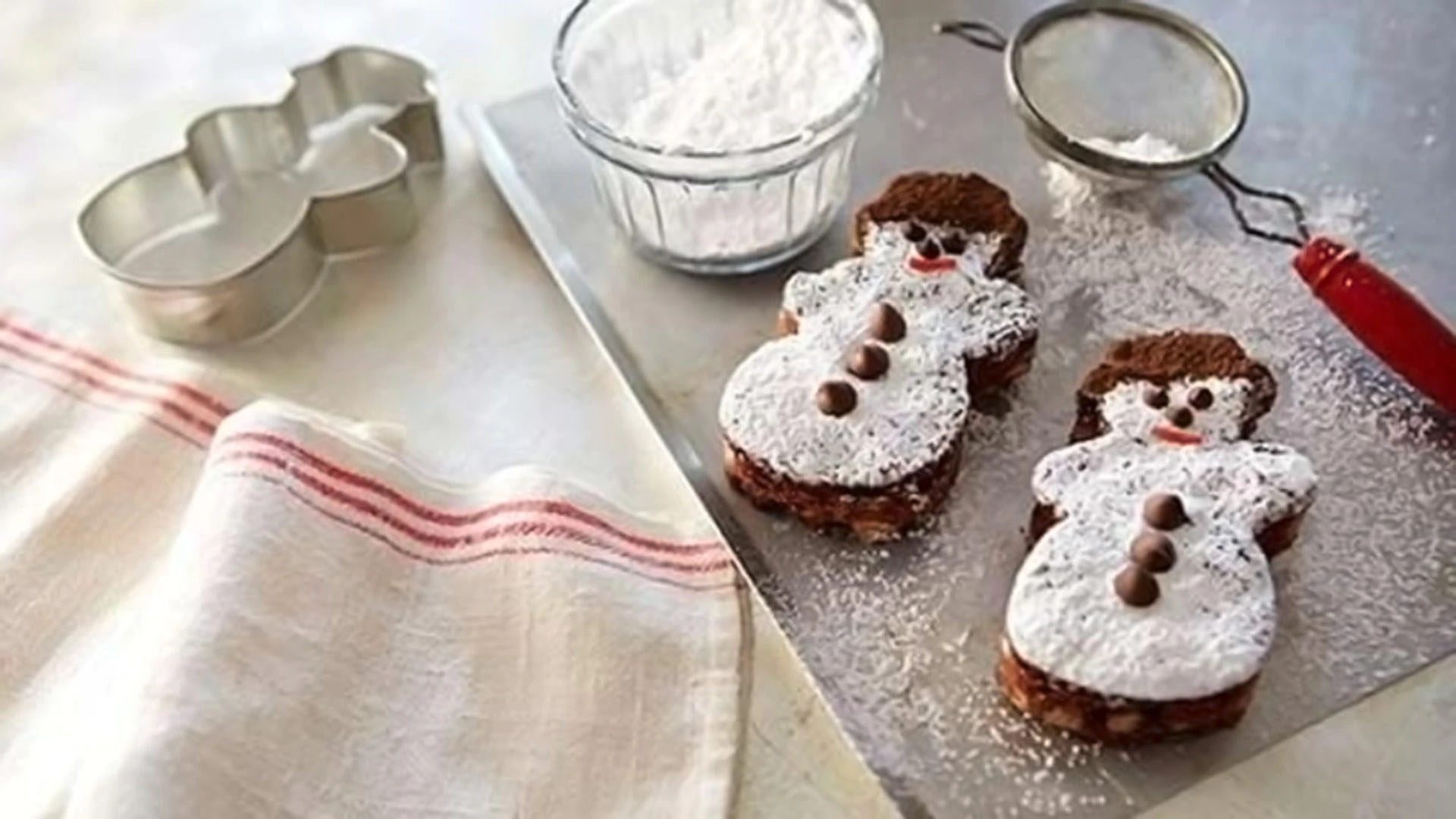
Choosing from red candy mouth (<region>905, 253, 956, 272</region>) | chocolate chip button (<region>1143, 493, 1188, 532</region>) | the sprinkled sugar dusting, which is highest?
red candy mouth (<region>905, 253, 956, 272</region>)

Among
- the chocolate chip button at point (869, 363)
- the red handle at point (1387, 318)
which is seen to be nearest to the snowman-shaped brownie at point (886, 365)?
the chocolate chip button at point (869, 363)

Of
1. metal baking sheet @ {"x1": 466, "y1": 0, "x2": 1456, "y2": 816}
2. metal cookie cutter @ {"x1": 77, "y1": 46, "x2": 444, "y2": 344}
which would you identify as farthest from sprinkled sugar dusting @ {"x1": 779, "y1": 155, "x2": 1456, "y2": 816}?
metal cookie cutter @ {"x1": 77, "y1": 46, "x2": 444, "y2": 344}

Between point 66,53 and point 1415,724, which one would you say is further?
point 66,53

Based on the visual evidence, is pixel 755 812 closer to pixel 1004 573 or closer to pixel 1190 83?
pixel 1004 573

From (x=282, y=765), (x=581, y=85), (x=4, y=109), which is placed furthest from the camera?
(x=4, y=109)

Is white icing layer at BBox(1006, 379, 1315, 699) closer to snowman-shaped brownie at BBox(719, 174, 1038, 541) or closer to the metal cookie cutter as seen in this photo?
snowman-shaped brownie at BBox(719, 174, 1038, 541)

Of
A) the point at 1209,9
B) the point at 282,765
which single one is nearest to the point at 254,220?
the point at 282,765

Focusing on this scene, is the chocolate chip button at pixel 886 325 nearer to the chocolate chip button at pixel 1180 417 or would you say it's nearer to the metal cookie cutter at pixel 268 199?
the chocolate chip button at pixel 1180 417
